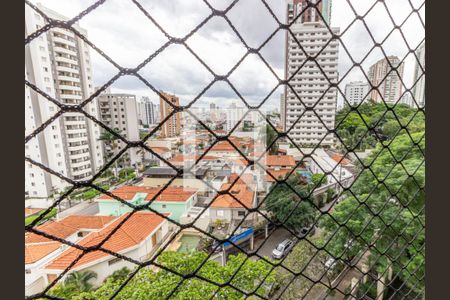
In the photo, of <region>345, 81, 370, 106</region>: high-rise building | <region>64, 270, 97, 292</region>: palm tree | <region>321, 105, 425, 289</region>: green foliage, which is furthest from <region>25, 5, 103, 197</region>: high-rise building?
<region>321, 105, 425, 289</region>: green foliage

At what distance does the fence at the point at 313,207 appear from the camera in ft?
1.11

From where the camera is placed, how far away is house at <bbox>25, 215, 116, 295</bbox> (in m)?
2.71

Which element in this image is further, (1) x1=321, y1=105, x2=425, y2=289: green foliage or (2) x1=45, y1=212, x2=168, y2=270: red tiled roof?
(2) x1=45, y1=212, x2=168, y2=270: red tiled roof

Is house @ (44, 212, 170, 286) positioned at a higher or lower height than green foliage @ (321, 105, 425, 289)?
lower

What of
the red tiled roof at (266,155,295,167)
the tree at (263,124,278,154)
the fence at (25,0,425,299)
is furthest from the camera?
the red tiled roof at (266,155,295,167)

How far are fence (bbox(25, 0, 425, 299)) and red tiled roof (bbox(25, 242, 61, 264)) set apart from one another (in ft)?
5.59

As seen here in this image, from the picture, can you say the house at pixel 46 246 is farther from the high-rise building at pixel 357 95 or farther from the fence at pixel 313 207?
the high-rise building at pixel 357 95

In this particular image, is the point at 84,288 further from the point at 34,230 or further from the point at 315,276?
the point at 34,230

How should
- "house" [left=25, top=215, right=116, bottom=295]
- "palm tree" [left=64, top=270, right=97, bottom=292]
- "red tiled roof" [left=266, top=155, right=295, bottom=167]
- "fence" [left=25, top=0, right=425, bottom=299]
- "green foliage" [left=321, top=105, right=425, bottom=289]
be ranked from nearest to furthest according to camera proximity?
"fence" [left=25, top=0, right=425, bottom=299] → "green foliage" [left=321, top=105, right=425, bottom=289] → "palm tree" [left=64, top=270, right=97, bottom=292] → "house" [left=25, top=215, right=116, bottom=295] → "red tiled roof" [left=266, top=155, right=295, bottom=167]

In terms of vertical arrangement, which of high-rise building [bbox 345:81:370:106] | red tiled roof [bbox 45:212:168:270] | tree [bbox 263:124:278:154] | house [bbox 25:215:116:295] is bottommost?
house [bbox 25:215:116:295]

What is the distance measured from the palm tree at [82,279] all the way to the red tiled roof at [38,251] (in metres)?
0.59

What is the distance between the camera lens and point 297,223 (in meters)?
4.52

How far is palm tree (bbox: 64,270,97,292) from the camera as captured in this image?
2.58m

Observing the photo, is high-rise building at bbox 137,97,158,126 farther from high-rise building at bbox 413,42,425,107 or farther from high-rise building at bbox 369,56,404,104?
high-rise building at bbox 413,42,425,107
